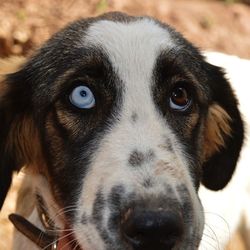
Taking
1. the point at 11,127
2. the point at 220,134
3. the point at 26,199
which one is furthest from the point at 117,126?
the point at 26,199

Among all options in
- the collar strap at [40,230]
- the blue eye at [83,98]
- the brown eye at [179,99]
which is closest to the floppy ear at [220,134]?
the brown eye at [179,99]

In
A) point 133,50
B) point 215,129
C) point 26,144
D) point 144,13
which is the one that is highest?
point 144,13

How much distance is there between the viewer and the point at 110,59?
10.7 ft

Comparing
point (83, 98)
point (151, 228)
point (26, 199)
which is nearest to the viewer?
point (151, 228)

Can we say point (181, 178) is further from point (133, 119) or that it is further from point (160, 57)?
point (160, 57)

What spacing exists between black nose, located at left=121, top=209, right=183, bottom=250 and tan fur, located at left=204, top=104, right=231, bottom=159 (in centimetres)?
115

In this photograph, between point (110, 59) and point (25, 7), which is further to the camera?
point (25, 7)

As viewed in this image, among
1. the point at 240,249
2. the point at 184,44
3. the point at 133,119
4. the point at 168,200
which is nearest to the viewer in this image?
the point at 168,200

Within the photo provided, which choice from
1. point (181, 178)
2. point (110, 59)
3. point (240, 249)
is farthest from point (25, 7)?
→ point (181, 178)

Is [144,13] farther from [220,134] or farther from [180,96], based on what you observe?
[180,96]

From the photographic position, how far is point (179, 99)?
3377mm

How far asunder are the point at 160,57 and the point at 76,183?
0.71 meters

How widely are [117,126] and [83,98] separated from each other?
0.72 ft

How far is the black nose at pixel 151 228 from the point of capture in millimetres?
2729
